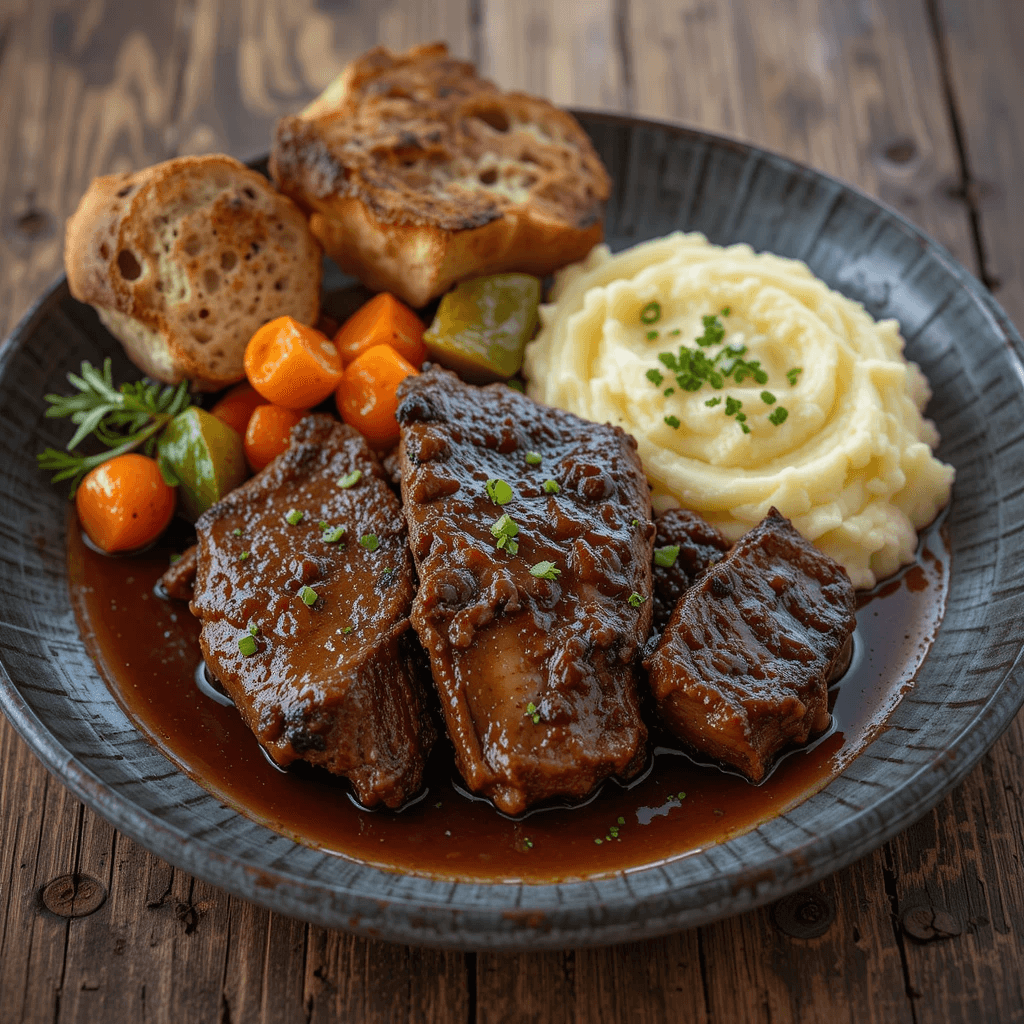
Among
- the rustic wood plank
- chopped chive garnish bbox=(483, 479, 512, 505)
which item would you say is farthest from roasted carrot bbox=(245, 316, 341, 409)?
the rustic wood plank

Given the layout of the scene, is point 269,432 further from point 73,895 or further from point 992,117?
point 992,117

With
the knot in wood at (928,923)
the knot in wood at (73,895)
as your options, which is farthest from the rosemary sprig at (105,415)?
the knot in wood at (928,923)

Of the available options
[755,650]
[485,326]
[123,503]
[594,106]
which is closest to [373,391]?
[485,326]

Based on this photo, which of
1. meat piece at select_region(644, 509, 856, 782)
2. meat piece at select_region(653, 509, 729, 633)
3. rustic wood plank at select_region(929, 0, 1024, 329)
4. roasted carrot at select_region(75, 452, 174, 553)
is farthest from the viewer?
rustic wood plank at select_region(929, 0, 1024, 329)

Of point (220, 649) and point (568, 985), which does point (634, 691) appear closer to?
point (568, 985)

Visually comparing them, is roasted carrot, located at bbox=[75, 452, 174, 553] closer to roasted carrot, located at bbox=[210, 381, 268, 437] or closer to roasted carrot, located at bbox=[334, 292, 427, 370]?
roasted carrot, located at bbox=[210, 381, 268, 437]

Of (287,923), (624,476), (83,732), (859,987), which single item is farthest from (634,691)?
(83,732)
